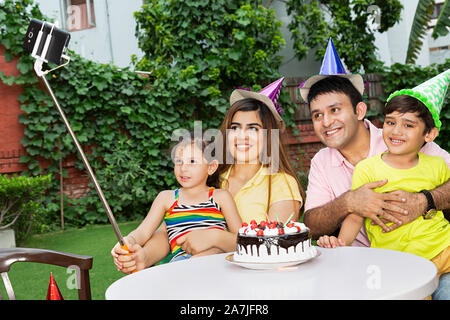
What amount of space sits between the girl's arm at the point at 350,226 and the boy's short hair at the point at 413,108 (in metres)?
0.46

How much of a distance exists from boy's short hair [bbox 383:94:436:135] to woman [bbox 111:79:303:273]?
61cm

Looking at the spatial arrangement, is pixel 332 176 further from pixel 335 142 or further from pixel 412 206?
pixel 412 206

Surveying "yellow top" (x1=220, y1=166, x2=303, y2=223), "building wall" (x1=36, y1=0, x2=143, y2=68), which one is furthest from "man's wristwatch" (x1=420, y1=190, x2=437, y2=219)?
"building wall" (x1=36, y1=0, x2=143, y2=68)

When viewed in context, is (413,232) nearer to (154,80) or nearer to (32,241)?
(32,241)

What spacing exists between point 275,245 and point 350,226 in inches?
28.5

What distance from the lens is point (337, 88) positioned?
242cm

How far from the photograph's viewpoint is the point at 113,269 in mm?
4164

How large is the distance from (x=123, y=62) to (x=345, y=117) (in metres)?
7.88

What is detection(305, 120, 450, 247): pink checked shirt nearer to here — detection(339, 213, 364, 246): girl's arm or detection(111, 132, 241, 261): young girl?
detection(339, 213, 364, 246): girl's arm

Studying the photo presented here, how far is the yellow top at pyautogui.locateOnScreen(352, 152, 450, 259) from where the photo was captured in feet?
6.40

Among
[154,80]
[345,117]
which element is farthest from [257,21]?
[345,117]

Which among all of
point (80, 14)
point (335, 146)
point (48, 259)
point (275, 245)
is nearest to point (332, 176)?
point (335, 146)

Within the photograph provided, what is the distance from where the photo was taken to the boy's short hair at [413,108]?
202cm
